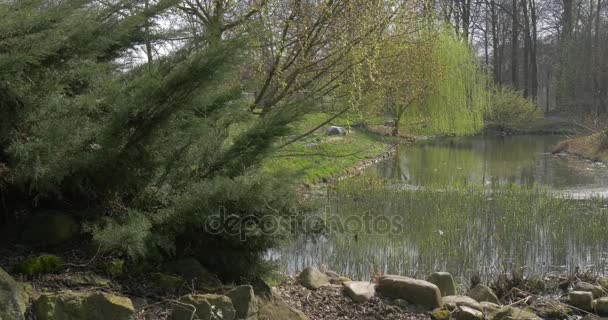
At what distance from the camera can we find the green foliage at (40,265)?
10.2 ft

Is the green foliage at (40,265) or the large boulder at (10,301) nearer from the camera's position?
the large boulder at (10,301)

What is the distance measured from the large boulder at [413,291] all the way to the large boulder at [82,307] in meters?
2.25

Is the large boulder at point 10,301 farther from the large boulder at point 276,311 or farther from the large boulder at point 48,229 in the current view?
the large boulder at point 276,311

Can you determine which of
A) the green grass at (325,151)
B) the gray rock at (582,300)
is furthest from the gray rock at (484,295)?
the green grass at (325,151)

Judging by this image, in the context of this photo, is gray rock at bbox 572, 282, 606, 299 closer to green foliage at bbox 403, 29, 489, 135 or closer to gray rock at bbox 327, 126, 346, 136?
green foliage at bbox 403, 29, 489, 135

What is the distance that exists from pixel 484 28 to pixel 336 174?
33417 millimetres

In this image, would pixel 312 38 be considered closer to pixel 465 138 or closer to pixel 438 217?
pixel 438 217

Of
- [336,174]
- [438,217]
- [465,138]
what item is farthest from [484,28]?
[438,217]

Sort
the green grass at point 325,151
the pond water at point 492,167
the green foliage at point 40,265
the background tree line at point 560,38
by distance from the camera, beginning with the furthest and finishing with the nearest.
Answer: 1. the background tree line at point 560,38
2. the pond water at point 492,167
3. the green grass at point 325,151
4. the green foliage at point 40,265

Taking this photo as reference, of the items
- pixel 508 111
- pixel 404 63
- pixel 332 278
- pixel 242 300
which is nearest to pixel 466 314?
pixel 332 278

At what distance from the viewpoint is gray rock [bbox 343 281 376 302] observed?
4.39 meters

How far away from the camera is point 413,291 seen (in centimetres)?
455

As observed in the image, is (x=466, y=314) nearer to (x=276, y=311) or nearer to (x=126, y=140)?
(x=276, y=311)

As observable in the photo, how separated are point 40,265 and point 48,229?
0.37 m
